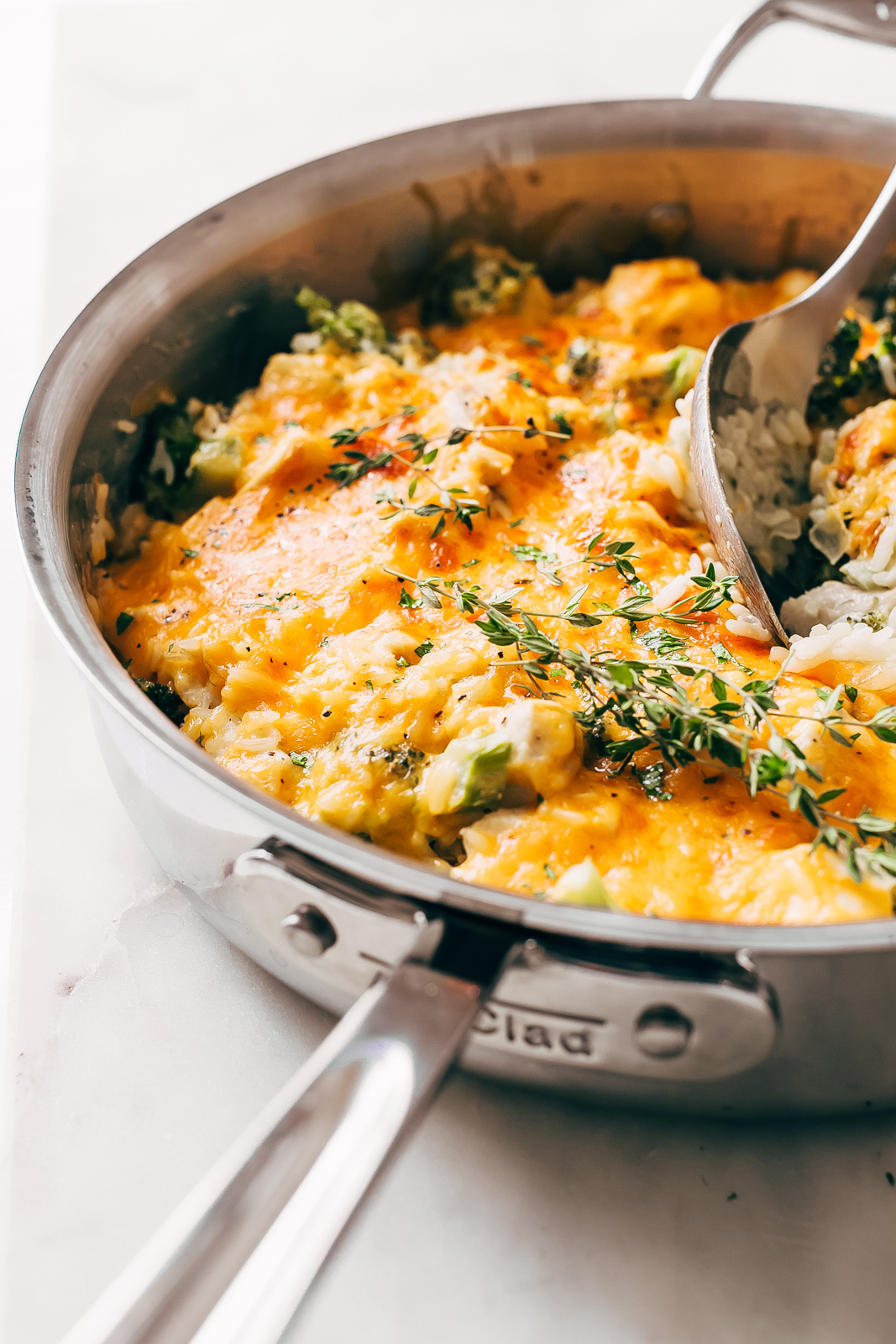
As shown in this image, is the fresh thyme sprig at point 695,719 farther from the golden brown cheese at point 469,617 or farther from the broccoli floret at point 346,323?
the broccoli floret at point 346,323

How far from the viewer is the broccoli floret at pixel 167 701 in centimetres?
171

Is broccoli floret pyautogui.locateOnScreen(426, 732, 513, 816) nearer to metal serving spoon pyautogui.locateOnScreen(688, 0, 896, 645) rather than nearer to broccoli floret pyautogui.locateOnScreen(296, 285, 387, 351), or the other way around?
metal serving spoon pyautogui.locateOnScreen(688, 0, 896, 645)

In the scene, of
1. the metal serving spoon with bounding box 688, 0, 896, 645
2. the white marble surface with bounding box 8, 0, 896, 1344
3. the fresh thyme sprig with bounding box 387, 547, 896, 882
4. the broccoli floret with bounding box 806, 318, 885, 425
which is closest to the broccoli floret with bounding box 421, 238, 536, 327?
the metal serving spoon with bounding box 688, 0, 896, 645

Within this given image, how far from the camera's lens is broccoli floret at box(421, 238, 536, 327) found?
2.32m

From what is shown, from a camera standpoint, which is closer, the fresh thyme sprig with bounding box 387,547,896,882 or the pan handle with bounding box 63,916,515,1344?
the pan handle with bounding box 63,916,515,1344

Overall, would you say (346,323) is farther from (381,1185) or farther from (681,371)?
(381,1185)

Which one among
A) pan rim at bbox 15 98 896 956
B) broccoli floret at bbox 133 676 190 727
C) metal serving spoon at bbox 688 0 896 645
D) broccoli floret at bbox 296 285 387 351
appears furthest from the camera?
broccoli floret at bbox 296 285 387 351

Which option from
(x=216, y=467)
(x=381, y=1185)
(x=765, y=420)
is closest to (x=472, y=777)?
(x=381, y=1185)

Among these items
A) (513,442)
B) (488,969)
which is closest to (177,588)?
(513,442)

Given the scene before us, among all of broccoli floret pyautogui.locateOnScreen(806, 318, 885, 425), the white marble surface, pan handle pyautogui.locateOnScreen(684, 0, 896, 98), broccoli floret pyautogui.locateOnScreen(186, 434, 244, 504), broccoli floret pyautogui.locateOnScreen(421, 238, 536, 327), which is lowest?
the white marble surface

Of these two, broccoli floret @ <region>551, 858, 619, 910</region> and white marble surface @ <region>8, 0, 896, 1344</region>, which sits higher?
broccoli floret @ <region>551, 858, 619, 910</region>

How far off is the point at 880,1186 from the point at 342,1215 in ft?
2.67

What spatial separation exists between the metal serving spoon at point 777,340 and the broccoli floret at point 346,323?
0.69 metres

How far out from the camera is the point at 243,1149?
3.35 ft
